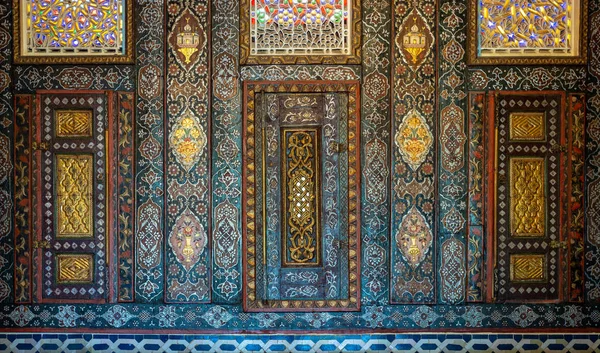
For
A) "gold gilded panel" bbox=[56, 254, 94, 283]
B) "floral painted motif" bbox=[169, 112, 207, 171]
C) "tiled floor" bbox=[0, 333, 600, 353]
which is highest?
"floral painted motif" bbox=[169, 112, 207, 171]

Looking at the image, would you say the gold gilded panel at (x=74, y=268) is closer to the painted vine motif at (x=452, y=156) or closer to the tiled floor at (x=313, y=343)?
the tiled floor at (x=313, y=343)

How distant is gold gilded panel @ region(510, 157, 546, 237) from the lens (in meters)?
4.92

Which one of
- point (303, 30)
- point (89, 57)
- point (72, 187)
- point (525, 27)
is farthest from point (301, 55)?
point (72, 187)

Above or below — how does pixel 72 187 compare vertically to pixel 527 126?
below

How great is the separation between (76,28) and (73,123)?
741 millimetres

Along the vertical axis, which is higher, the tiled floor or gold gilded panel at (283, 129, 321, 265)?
gold gilded panel at (283, 129, 321, 265)

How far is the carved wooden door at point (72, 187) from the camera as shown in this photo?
493cm

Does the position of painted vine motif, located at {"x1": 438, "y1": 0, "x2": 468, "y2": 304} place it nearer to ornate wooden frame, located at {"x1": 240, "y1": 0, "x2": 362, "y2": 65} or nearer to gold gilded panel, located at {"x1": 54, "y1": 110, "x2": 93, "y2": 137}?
ornate wooden frame, located at {"x1": 240, "y1": 0, "x2": 362, "y2": 65}

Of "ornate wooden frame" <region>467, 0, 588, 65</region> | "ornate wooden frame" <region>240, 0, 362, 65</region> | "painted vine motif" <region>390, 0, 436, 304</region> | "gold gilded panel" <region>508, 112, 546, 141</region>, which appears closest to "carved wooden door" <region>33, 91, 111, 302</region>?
"ornate wooden frame" <region>240, 0, 362, 65</region>

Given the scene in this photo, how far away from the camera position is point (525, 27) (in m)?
4.96

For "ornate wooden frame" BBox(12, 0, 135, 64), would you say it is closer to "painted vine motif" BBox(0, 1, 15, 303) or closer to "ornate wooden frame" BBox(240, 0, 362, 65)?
"painted vine motif" BBox(0, 1, 15, 303)

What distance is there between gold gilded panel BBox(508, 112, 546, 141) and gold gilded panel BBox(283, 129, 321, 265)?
1525 mm

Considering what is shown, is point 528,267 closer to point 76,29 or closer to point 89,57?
point 89,57

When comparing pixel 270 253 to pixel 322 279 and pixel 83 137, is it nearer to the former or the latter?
pixel 322 279
